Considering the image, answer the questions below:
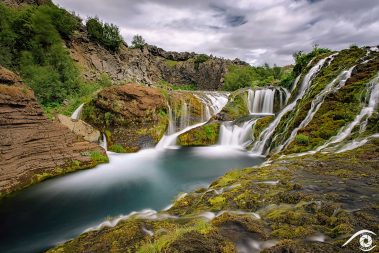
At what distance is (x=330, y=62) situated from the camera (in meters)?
17.4

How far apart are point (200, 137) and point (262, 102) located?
974 cm

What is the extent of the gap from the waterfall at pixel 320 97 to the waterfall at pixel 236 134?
4.96 m

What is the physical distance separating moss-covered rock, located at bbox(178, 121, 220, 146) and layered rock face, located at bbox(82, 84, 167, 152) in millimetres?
1842

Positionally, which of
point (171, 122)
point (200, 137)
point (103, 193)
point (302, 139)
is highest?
point (302, 139)

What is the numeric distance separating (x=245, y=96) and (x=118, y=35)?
3256 centimetres

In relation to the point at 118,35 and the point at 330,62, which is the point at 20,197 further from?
the point at 118,35

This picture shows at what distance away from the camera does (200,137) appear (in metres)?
19.1

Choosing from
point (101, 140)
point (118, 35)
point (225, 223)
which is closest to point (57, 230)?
point (225, 223)

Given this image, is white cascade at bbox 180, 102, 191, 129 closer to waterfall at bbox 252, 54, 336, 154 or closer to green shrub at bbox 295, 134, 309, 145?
waterfall at bbox 252, 54, 336, 154


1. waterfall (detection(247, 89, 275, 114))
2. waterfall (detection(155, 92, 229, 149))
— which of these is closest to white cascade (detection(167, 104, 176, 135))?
waterfall (detection(155, 92, 229, 149))

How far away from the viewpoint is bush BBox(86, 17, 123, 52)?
145 ft

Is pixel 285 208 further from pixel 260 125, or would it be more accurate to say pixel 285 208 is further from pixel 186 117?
pixel 186 117

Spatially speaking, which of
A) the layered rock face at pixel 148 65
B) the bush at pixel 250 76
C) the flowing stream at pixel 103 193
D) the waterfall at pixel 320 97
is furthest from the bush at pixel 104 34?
the waterfall at pixel 320 97


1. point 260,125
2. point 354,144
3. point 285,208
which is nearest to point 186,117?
point 260,125
